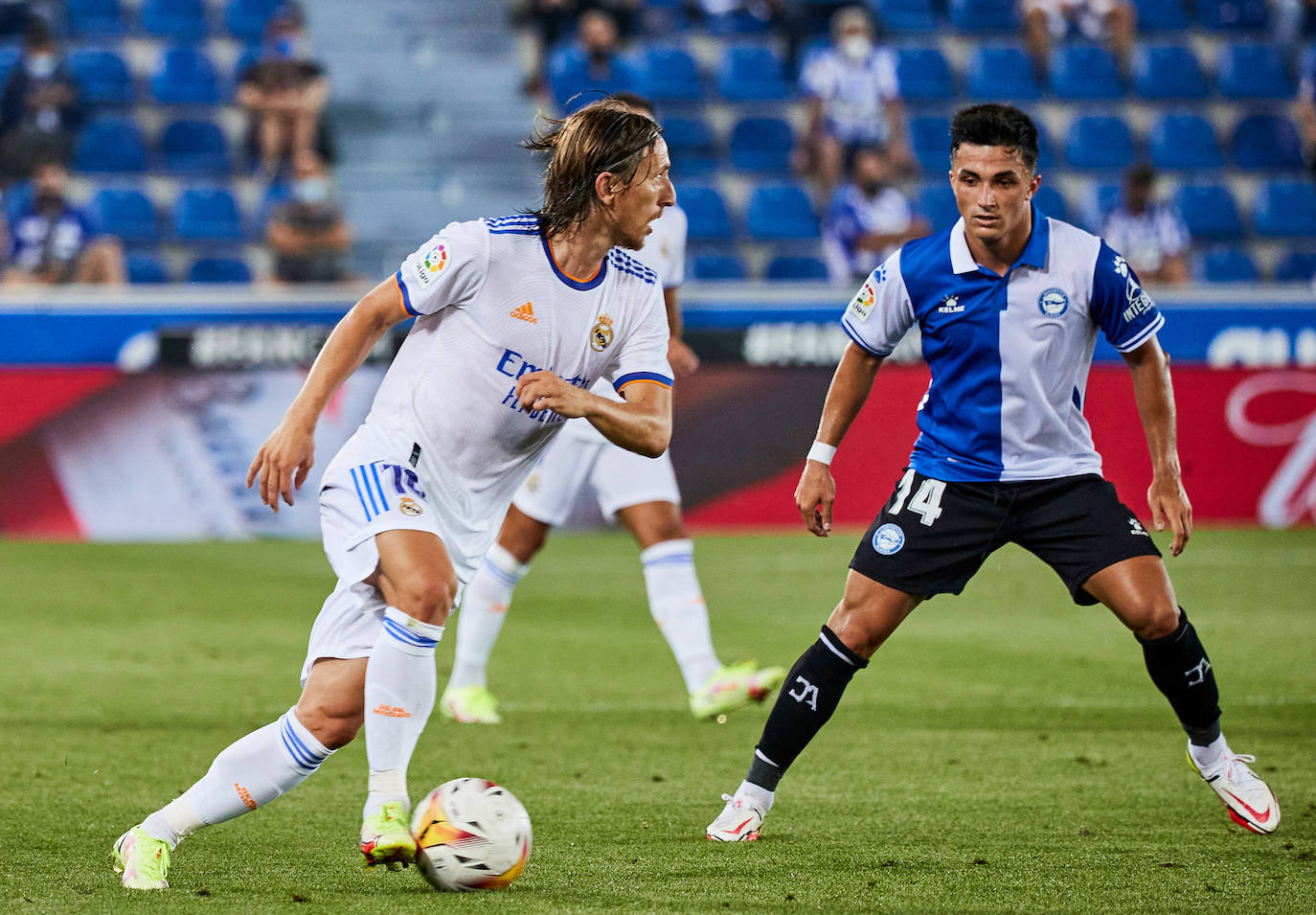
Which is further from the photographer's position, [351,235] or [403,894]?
[351,235]

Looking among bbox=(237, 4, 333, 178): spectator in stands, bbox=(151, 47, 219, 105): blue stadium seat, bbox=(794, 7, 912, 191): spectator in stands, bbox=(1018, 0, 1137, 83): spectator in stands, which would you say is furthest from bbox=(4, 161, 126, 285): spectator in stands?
bbox=(1018, 0, 1137, 83): spectator in stands

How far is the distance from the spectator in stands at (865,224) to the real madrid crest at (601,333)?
10.3m

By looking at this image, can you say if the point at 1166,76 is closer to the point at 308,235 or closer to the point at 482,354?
the point at 308,235

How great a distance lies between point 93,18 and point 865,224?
7886mm

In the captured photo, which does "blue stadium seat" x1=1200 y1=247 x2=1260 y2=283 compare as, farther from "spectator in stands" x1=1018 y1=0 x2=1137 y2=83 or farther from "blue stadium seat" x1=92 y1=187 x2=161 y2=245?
"blue stadium seat" x1=92 y1=187 x2=161 y2=245

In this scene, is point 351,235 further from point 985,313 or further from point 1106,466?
point 985,313

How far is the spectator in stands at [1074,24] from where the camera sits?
1791cm

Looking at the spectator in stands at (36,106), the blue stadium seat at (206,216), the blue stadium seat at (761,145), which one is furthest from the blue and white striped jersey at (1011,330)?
the blue stadium seat at (761,145)

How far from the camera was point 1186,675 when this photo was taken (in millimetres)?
4945

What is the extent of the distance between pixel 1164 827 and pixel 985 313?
5.31ft

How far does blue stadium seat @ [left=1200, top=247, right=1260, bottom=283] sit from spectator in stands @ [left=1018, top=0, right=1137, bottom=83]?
279 centimetres

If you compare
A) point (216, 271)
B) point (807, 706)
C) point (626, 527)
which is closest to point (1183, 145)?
point (216, 271)

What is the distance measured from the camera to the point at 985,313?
4.85 metres

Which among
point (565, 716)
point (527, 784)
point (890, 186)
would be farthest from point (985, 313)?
point (890, 186)
